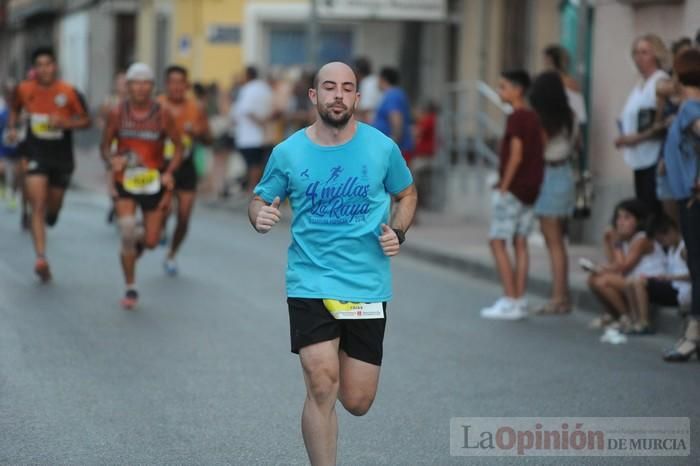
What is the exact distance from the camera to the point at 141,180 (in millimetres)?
12758

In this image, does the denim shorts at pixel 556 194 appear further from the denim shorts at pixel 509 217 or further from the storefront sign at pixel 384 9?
the storefront sign at pixel 384 9

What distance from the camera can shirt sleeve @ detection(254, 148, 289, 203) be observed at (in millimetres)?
6582

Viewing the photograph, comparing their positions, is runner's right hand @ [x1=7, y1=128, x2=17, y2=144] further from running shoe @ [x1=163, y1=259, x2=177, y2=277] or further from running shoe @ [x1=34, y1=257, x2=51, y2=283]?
running shoe @ [x1=163, y1=259, x2=177, y2=277]

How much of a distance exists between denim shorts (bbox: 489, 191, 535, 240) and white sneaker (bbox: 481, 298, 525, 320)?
50 centimetres

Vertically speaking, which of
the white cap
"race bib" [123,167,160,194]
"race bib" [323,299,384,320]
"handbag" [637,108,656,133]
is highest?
the white cap

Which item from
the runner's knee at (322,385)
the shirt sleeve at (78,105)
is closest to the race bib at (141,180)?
the shirt sleeve at (78,105)

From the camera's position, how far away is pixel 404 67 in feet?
86.6

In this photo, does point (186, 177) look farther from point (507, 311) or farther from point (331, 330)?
point (331, 330)

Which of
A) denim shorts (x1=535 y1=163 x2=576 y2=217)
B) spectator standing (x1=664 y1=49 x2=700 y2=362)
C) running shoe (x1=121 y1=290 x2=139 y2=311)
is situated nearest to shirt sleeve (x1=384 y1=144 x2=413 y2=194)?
spectator standing (x1=664 y1=49 x2=700 y2=362)

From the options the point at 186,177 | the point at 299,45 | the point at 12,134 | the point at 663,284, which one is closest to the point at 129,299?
the point at 12,134

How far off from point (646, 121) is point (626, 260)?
164cm

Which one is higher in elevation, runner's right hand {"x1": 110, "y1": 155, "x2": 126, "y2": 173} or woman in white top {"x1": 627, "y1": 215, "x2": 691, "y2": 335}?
runner's right hand {"x1": 110, "y1": 155, "x2": 126, "y2": 173}

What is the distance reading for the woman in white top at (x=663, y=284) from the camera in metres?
11.5

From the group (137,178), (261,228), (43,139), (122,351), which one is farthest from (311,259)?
(43,139)
